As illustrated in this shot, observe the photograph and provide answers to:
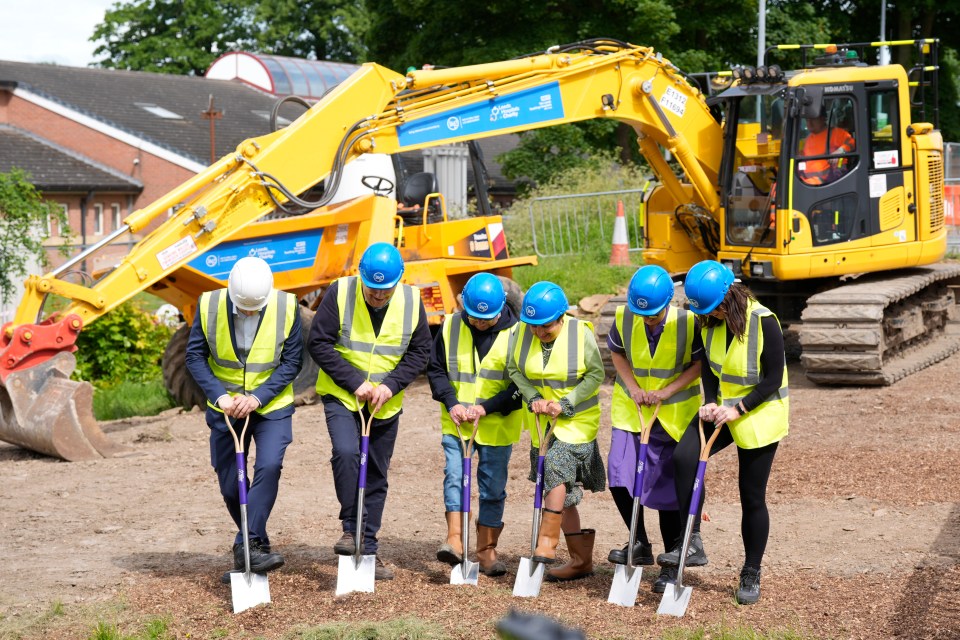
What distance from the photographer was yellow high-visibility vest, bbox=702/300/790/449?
6.48 metres

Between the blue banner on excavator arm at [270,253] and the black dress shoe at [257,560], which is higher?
the blue banner on excavator arm at [270,253]

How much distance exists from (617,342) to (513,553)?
156cm

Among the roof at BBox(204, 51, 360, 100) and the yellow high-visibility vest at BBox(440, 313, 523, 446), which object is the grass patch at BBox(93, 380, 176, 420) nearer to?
the yellow high-visibility vest at BBox(440, 313, 523, 446)

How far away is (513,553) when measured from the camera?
A: 25.2ft

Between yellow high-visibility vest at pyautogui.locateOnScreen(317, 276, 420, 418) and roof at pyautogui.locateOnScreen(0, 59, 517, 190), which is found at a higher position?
roof at pyautogui.locateOnScreen(0, 59, 517, 190)

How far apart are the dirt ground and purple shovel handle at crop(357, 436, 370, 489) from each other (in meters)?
0.58

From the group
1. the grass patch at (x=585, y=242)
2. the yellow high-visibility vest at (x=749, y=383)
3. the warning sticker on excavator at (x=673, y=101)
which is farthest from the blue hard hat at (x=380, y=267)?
the grass patch at (x=585, y=242)

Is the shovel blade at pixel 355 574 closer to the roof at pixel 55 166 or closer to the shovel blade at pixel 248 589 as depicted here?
the shovel blade at pixel 248 589

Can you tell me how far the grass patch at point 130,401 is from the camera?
14.1m

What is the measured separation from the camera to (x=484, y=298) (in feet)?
22.9

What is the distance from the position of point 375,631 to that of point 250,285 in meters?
1.96

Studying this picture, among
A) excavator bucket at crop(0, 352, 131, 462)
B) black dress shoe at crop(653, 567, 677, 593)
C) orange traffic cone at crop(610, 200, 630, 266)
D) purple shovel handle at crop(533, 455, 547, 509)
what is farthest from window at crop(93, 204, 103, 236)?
black dress shoe at crop(653, 567, 677, 593)

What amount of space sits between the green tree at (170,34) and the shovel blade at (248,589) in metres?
51.7

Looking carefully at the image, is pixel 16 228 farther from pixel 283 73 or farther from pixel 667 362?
pixel 283 73
